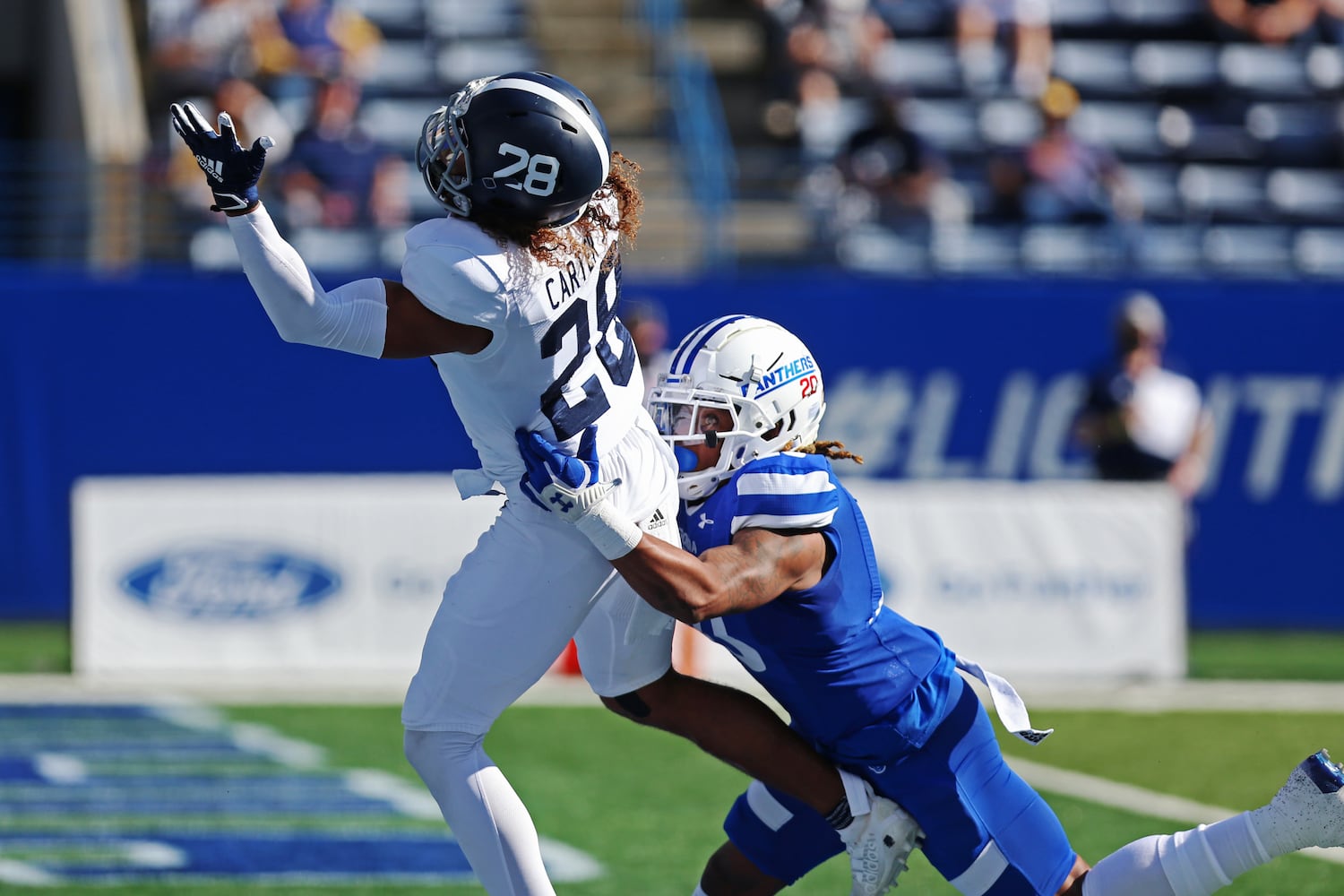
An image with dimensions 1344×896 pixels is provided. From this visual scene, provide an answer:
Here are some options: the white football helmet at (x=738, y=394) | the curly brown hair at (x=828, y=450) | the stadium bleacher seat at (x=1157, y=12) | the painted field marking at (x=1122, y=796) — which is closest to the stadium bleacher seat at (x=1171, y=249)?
the stadium bleacher seat at (x=1157, y=12)

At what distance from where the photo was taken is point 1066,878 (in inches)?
154

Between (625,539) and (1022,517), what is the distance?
5.97m

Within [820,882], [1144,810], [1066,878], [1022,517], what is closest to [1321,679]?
[1022,517]

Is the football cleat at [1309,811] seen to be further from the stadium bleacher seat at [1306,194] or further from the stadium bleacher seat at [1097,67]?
the stadium bleacher seat at [1097,67]

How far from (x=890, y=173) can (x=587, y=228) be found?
816 centimetres

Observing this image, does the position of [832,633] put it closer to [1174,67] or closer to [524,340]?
[524,340]

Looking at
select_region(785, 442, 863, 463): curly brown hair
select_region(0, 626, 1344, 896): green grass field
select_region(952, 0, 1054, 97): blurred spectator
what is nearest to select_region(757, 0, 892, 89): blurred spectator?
select_region(952, 0, 1054, 97): blurred spectator

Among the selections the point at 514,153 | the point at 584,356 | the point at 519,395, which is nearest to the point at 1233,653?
the point at 584,356

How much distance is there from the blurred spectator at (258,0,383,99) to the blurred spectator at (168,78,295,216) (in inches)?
8.8

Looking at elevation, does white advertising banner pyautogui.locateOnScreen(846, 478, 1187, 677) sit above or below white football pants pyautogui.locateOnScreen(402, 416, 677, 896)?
below

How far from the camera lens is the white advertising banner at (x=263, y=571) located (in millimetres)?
9031

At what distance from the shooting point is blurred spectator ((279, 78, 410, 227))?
11336 mm

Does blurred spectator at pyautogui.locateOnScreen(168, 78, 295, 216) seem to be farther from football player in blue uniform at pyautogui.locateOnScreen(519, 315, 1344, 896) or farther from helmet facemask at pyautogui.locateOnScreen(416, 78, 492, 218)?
football player in blue uniform at pyautogui.locateOnScreen(519, 315, 1344, 896)

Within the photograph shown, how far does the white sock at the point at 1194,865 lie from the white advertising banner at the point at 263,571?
5.44 m
